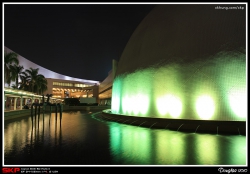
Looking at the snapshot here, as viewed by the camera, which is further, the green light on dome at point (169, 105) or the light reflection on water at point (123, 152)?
the green light on dome at point (169, 105)

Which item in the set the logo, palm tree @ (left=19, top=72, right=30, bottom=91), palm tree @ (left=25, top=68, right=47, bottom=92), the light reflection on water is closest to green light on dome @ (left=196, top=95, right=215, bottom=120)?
the light reflection on water

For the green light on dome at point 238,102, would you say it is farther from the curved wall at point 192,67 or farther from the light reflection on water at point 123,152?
the light reflection on water at point 123,152

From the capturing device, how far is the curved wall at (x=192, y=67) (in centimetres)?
1224

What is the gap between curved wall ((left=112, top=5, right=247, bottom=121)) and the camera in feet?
40.2

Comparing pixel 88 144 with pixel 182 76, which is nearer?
pixel 88 144

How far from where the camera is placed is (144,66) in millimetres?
15648

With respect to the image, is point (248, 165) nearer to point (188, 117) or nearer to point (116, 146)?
point (116, 146)

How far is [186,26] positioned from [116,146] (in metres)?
10.6

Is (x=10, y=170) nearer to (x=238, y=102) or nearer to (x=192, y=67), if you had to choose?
(x=192, y=67)

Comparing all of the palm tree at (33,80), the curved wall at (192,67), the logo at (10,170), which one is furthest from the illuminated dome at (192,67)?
the palm tree at (33,80)

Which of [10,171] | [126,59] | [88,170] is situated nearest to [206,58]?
[126,59]

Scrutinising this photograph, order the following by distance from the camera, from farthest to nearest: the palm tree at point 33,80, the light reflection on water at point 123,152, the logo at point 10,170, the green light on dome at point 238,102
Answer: the palm tree at point 33,80
the green light on dome at point 238,102
the light reflection on water at point 123,152
the logo at point 10,170

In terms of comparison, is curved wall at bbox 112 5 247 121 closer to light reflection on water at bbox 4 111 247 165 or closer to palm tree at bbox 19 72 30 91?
light reflection on water at bbox 4 111 247 165

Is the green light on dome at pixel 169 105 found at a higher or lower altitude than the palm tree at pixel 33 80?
lower
